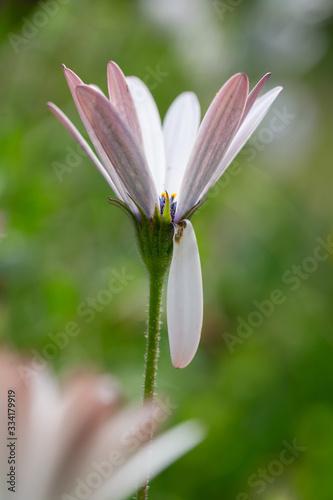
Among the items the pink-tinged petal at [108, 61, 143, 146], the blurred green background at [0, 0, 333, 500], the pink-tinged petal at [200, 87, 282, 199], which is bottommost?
the blurred green background at [0, 0, 333, 500]

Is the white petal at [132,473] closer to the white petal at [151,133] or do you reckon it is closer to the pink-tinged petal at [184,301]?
the pink-tinged petal at [184,301]

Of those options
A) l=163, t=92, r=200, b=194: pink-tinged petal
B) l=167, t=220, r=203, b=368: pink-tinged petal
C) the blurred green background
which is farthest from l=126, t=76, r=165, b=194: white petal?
the blurred green background

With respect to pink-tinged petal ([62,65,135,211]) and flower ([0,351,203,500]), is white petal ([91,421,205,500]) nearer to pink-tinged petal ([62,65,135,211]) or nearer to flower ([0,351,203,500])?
flower ([0,351,203,500])

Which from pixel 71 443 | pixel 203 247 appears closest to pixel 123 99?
pixel 71 443

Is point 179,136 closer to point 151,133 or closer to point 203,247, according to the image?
point 151,133

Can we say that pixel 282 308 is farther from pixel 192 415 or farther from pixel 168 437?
pixel 168 437
